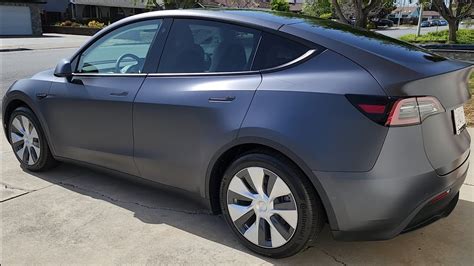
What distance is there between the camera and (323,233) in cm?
341

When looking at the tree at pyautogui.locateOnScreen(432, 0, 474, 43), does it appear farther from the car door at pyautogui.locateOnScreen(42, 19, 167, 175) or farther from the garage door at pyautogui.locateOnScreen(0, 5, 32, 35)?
the garage door at pyautogui.locateOnScreen(0, 5, 32, 35)

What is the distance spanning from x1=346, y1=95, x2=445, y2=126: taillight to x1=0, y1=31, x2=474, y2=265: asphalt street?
3.39 ft

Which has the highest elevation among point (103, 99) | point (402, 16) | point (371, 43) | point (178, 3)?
point (178, 3)

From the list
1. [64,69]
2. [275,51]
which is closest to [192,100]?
[275,51]

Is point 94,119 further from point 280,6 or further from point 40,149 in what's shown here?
point 280,6

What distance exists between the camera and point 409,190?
2.57 m

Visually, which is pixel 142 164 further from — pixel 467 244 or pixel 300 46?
pixel 467 244

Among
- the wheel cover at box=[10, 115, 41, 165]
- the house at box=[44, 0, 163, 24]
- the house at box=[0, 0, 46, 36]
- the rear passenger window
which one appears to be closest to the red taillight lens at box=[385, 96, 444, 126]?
the rear passenger window

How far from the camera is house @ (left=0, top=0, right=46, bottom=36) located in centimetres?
3294

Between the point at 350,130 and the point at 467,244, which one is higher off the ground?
the point at 350,130

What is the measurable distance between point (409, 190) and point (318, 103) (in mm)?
700

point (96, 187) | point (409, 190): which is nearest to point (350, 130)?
point (409, 190)

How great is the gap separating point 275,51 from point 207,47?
23.3 inches

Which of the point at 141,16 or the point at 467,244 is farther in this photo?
the point at 141,16
